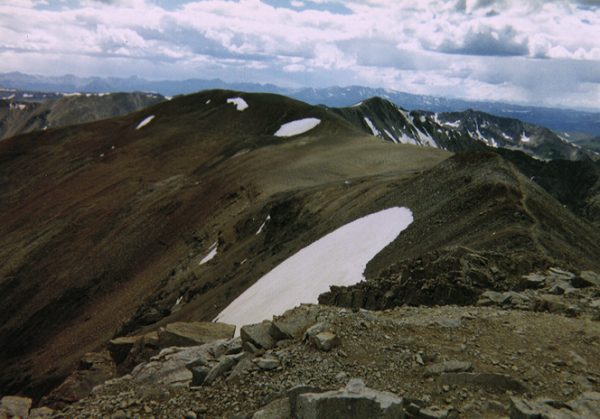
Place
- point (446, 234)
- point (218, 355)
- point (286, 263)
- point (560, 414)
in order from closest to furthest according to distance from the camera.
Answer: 1. point (560, 414)
2. point (218, 355)
3. point (446, 234)
4. point (286, 263)

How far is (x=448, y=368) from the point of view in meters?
9.28

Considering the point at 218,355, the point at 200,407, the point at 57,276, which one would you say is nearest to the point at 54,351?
the point at 57,276

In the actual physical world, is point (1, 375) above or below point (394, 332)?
below

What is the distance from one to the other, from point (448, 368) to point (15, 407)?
12.8m

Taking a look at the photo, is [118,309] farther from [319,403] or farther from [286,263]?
[319,403]

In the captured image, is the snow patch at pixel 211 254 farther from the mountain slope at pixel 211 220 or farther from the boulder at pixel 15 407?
the boulder at pixel 15 407

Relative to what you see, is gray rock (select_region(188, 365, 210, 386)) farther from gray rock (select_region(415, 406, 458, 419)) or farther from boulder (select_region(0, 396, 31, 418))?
boulder (select_region(0, 396, 31, 418))

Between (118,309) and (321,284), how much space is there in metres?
22.3

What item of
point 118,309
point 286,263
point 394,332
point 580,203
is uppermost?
point 394,332

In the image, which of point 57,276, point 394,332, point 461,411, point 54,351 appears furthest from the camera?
Answer: point 57,276

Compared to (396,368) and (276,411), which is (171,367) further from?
(396,368)

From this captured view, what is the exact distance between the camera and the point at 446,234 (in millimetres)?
21328

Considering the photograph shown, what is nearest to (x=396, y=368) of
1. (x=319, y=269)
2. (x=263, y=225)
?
(x=319, y=269)

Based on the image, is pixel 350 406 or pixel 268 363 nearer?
pixel 350 406
